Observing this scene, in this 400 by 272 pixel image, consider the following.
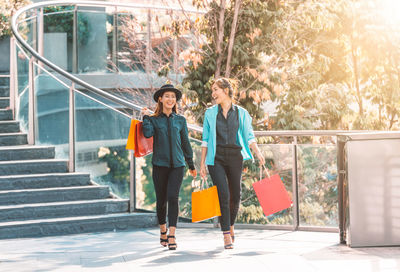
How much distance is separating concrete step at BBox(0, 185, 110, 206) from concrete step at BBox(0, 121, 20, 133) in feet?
7.06

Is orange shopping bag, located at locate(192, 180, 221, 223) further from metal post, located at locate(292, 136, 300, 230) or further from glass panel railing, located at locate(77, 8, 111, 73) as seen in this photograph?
glass panel railing, located at locate(77, 8, 111, 73)

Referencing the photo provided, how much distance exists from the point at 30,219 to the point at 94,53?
9.87 metres

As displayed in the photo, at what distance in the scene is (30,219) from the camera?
712 centimetres

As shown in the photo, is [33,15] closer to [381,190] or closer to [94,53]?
[94,53]

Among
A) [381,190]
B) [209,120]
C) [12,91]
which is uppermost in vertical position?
[12,91]

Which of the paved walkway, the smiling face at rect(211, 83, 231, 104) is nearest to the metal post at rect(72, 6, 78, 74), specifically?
the paved walkway

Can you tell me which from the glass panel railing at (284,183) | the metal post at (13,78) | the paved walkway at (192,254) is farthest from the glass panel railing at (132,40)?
the paved walkway at (192,254)

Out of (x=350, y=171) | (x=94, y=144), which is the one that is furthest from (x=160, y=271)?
(x=94, y=144)

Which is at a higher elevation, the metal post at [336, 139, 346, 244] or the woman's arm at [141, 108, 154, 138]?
Result: the woman's arm at [141, 108, 154, 138]

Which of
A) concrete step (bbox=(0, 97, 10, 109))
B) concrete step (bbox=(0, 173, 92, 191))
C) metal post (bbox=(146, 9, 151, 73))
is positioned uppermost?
metal post (bbox=(146, 9, 151, 73))

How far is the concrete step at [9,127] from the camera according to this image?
938cm

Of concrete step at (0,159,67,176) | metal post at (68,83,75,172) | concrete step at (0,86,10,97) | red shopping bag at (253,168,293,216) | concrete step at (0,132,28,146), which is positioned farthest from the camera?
concrete step at (0,86,10,97)

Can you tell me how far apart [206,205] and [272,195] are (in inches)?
29.8

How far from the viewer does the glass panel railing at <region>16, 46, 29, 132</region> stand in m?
9.37
